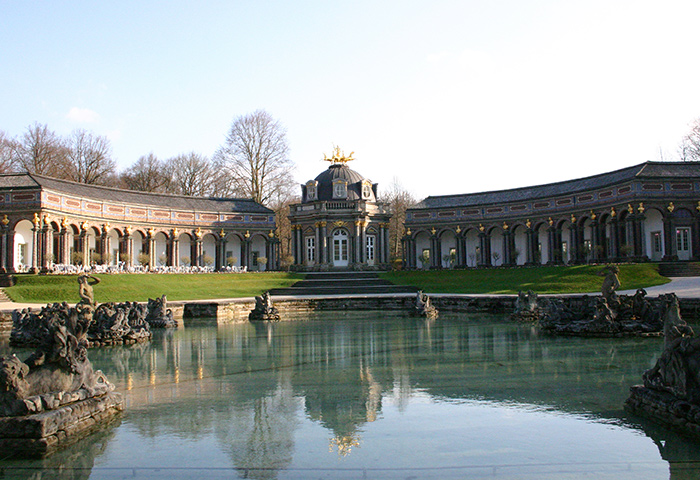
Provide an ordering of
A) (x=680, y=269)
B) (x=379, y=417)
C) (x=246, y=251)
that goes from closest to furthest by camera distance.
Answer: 1. (x=379, y=417)
2. (x=680, y=269)
3. (x=246, y=251)

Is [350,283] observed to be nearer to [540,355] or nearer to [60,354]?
[540,355]

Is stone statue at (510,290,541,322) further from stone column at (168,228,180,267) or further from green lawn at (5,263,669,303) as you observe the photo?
stone column at (168,228,180,267)

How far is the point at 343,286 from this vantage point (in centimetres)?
3472

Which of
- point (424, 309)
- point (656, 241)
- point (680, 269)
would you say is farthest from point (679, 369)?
point (656, 241)

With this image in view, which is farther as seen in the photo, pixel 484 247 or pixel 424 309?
pixel 484 247

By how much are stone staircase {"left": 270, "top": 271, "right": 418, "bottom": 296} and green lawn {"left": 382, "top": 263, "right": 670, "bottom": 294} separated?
1422 millimetres

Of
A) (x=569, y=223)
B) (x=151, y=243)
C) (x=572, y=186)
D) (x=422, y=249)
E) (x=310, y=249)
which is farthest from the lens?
(x=422, y=249)

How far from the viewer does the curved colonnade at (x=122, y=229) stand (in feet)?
116

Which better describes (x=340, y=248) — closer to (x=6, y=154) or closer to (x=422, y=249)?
(x=422, y=249)

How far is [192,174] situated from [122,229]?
60.5ft

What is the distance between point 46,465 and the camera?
583 centimetres

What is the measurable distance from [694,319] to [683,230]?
19378 millimetres

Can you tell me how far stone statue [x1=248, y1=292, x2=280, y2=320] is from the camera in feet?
74.2

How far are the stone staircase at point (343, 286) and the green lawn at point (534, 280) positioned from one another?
142cm
